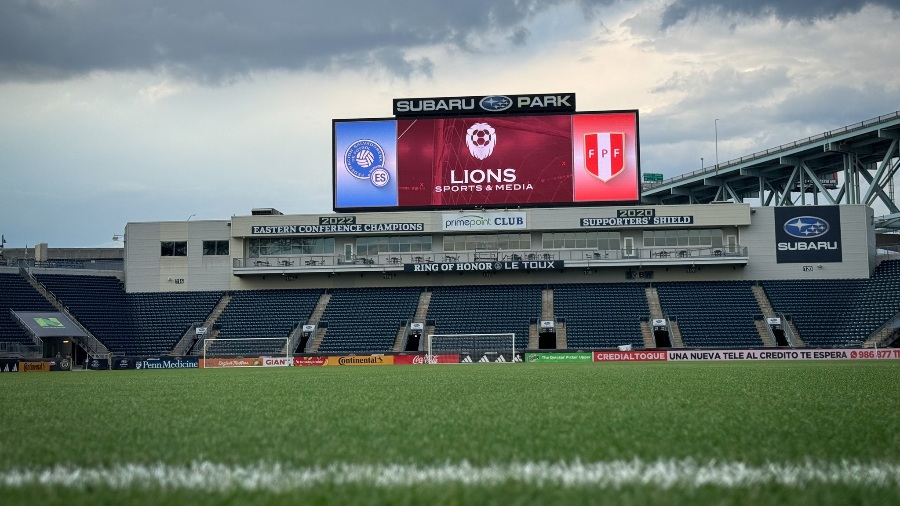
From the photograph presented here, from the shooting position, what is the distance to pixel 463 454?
6129 mm

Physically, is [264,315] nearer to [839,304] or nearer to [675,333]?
[675,333]

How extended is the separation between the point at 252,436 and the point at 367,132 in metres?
51.8

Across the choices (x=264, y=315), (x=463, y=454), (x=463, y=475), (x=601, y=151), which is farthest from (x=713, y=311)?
(x=463, y=475)

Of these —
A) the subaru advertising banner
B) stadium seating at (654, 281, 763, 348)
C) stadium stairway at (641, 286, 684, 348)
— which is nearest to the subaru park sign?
stadium stairway at (641, 286, 684, 348)

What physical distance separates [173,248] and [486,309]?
24.6m

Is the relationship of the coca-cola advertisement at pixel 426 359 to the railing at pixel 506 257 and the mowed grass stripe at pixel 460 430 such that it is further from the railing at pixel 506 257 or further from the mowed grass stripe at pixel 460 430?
the mowed grass stripe at pixel 460 430

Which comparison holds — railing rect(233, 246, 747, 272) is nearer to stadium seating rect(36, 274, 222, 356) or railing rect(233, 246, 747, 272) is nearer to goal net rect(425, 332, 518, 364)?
stadium seating rect(36, 274, 222, 356)

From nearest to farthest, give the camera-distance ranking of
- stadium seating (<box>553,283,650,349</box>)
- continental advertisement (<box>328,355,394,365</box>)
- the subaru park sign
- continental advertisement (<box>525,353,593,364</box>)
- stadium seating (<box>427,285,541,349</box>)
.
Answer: continental advertisement (<box>328,355,394,365</box>) < continental advertisement (<box>525,353,593,364</box>) < stadium seating (<box>553,283,650,349</box>) < stadium seating (<box>427,285,541,349</box>) < the subaru park sign

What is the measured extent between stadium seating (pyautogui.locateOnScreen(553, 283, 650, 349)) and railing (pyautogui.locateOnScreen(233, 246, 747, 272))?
7.37ft

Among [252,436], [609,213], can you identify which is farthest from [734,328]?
[252,436]

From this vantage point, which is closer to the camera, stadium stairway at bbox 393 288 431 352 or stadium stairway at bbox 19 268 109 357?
stadium stairway at bbox 393 288 431 352

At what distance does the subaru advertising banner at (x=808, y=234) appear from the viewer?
60625 millimetres

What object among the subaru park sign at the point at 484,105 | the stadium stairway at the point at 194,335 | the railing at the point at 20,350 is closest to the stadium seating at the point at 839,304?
the subaru park sign at the point at 484,105

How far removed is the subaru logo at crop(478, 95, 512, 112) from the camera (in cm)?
5784
